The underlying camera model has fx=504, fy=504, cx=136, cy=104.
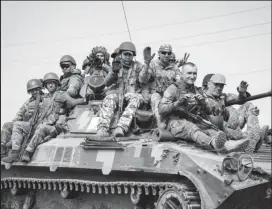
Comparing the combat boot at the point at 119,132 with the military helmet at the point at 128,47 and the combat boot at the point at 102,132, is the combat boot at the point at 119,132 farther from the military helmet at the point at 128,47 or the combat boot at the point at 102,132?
the military helmet at the point at 128,47

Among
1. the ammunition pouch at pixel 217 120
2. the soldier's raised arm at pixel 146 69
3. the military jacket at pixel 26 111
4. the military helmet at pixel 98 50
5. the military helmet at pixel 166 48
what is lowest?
the ammunition pouch at pixel 217 120

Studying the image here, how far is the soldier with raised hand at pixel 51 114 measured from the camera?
41.7 feet

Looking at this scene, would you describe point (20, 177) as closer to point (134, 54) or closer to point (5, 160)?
point (5, 160)

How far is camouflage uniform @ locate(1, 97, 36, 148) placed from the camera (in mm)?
14262

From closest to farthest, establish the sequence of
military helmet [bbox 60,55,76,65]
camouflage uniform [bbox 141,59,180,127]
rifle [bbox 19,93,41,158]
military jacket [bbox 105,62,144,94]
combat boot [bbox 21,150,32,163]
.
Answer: camouflage uniform [bbox 141,59,180,127] → combat boot [bbox 21,150,32,163] → military jacket [bbox 105,62,144,94] → rifle [bbox 19,93,41,158] → military helmet [bbox 60,55,76,65]

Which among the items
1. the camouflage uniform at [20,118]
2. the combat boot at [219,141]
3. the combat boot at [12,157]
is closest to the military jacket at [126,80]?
the camouflage uniform at [20,118]

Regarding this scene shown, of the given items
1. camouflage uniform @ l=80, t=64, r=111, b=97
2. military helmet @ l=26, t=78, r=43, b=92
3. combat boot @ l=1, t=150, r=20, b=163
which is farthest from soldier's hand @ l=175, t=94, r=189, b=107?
military helmet @ l=26, t=78, r=43, b=92

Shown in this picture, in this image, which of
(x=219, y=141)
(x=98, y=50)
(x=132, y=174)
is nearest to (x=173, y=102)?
(x=219, y=141)

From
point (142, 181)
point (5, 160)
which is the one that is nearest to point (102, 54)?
point (5, 160)

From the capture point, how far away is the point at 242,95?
13.1 metres

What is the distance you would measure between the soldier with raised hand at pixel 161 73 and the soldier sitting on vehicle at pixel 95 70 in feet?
4.76

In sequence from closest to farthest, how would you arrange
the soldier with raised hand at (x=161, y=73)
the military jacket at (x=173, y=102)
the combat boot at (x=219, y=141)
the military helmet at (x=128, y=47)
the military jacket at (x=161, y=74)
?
1. the combat boot at (x=219, y=141)
2. the military jacket at (x=173, y=102)
3. the soldier with raised hand at (x=161, y=73)
4. the military jacket at (x=161, y=74)
5. the military helmet at (x=128, y=47)

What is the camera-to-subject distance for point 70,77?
14562mm

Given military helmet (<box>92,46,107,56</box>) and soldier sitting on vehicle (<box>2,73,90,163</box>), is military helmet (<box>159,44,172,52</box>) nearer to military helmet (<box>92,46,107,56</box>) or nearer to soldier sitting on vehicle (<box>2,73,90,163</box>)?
soldier sitting on vehicle (<box>2,73,90,163</box>)
